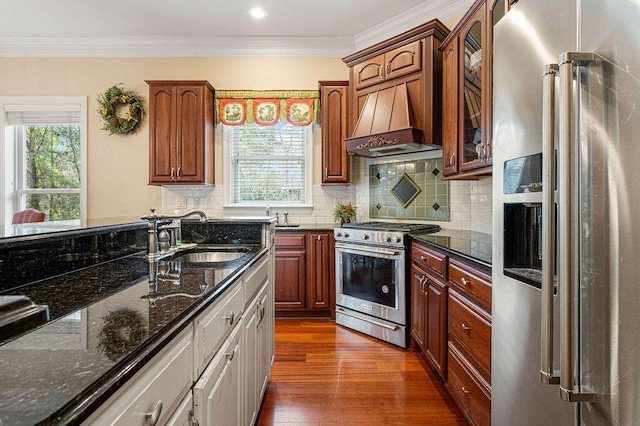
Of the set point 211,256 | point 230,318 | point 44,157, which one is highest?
point 44,157

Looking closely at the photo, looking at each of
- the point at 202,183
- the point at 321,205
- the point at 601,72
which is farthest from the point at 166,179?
the point at 601,72

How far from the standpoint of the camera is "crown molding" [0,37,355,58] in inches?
158

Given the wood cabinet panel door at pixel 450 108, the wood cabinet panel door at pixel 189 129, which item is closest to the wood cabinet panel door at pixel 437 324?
the wood cabinet panel door at pixel 450 108

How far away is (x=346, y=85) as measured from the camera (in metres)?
3.71

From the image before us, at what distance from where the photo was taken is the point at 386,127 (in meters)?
3.14

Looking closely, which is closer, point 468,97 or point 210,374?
point 210,374

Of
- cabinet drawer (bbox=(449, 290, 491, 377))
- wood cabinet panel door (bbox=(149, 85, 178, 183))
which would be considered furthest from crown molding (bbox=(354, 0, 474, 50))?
cabinet drawer (bbox=(449, 290, 491, 377))

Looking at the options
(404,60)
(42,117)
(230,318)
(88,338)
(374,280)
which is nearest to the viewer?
(88,338)

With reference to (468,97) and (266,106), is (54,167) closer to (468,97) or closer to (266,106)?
(266,106)

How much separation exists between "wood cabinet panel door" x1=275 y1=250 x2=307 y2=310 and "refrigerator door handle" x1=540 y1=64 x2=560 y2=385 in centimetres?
270

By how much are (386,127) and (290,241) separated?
1.46m

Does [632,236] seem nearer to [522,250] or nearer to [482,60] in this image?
[522,250]

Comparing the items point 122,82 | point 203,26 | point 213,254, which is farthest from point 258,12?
point 213,254

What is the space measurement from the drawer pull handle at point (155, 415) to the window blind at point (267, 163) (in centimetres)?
350
